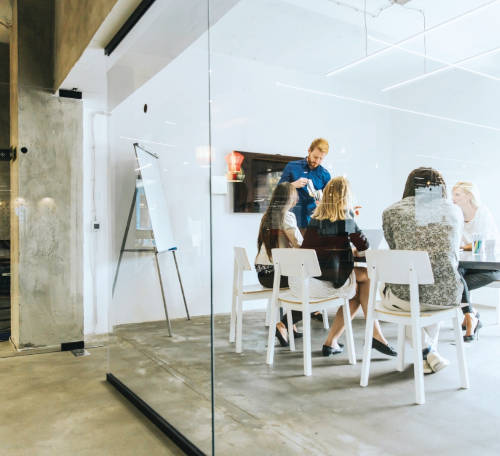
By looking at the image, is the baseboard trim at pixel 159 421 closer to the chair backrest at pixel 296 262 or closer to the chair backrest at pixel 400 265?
the chair backrest at pixel 296 262

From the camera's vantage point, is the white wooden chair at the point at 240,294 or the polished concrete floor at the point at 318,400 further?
the white wooden chair at the point at 240,294

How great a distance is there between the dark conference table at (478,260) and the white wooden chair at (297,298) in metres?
0.41

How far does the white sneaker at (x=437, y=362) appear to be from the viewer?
3.93 ft

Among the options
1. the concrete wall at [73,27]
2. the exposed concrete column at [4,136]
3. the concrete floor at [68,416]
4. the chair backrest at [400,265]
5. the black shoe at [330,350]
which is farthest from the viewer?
the exposed concrete column at [4,136]

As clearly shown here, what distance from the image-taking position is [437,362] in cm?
121

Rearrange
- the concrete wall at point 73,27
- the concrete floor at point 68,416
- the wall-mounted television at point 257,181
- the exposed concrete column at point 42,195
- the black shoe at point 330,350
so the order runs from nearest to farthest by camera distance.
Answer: the black shoe at point 330,350 → the wall-mounted television at point 257,181 → the concrete floor at point 68,416 → the concrete wall at point 73,27 → the exposed concrete column at point 42,195

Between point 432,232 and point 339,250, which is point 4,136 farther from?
point 432,232

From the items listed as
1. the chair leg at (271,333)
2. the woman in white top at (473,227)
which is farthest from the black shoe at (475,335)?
the chair leg at (271,333)

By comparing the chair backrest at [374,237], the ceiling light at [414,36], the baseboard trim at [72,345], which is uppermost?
the ceiling light at [414,36]

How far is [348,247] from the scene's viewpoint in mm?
1459

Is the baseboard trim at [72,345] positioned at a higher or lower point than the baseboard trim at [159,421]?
lower

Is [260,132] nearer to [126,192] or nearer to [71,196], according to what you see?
[126,192]

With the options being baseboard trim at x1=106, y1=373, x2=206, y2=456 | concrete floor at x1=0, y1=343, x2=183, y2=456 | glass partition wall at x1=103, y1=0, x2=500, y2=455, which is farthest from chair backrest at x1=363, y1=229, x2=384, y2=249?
concrete floor at x1=0, y1=343, x2=183, y2=456

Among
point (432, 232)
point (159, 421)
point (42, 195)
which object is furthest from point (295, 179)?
point (42, 195)
